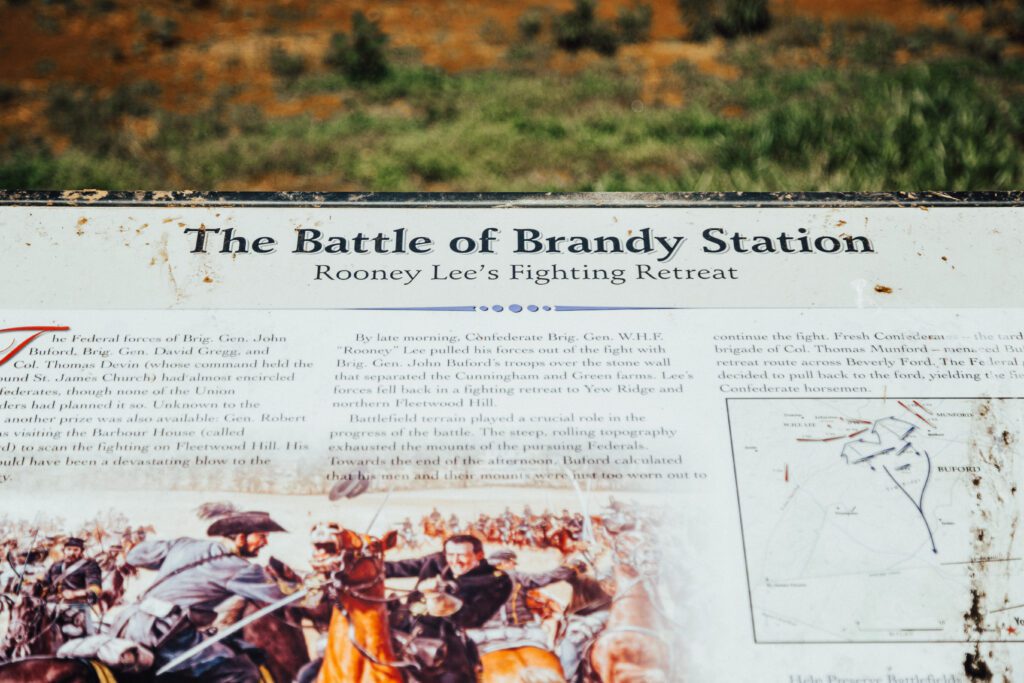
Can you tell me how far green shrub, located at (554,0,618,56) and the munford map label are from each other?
5.71 metres

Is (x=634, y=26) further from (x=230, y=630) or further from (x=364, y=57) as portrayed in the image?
(x=230, y=630)

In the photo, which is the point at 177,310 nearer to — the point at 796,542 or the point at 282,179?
the point at 796,542

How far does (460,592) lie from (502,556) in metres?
0.12

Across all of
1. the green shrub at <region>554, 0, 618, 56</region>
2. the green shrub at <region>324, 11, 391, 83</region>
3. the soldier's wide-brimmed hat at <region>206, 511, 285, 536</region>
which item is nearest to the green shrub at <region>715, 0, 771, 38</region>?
the green shrub at <region>554, 0, 618, 56</region>

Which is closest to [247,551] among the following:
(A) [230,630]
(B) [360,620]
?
(A) [230,630]

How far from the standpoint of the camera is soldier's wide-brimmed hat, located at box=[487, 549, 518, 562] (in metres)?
1.78

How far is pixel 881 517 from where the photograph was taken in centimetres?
181

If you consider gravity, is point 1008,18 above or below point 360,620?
above

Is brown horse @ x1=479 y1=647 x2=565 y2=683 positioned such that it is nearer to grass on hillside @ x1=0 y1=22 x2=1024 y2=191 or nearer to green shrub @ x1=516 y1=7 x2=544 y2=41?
grass on hillside @ x1=0 y1=22 x2=1024 y2=191

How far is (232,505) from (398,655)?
0.49m

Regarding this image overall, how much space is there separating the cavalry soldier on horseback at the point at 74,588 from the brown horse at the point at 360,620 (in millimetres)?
515

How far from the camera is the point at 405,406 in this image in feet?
6.25

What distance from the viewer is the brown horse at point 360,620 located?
1684 mm

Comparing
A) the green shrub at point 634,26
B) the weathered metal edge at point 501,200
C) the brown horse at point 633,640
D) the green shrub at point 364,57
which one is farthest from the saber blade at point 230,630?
the green shrub at point 634,26
